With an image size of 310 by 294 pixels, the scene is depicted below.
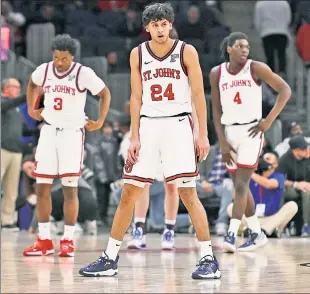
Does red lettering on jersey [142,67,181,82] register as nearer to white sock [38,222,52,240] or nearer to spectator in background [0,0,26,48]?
white sock [38,222,52,240]

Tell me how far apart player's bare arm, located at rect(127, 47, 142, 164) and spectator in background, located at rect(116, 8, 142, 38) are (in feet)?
40.0

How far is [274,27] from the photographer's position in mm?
18219

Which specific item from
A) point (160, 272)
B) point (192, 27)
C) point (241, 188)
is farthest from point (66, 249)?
point (192, 27)

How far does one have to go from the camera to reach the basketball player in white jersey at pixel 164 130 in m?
7.72

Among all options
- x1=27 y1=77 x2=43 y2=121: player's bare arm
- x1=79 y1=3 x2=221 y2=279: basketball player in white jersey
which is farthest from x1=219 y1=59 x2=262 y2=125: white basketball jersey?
x1=79 y1=3 x2=221 y2=279: basketball player in white jersey

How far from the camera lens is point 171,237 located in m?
11.1

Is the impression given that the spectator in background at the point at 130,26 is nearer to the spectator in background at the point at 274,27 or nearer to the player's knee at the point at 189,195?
the spectator in background at the point at 274,27

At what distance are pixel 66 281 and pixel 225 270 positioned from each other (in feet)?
4.89

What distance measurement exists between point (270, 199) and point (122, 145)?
245 centimetres

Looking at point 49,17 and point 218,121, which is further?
point 49,17

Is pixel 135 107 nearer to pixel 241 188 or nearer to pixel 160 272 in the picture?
pixel 160 272

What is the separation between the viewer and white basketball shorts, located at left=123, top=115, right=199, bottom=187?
25.4ft

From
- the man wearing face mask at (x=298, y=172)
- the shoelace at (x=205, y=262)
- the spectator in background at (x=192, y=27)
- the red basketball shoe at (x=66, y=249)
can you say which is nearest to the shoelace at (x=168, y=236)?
the red basketball shoe at (x=66, y=249)

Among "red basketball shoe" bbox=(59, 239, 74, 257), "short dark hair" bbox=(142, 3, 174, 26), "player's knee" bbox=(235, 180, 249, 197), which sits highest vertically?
"short dark hair" bbox=(142, 3, 174, 26)
